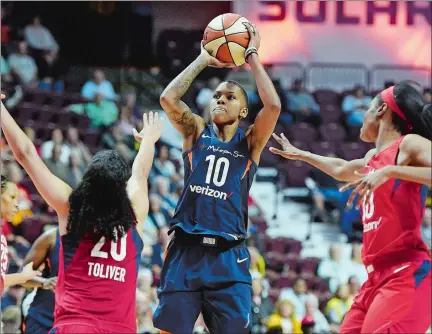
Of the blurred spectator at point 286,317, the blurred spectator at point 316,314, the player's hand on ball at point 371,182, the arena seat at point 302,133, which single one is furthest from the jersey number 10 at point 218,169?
the arena seat at point 302,133

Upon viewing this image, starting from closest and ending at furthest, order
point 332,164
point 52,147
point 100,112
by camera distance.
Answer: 1. point 332,164
2. point 52,147
3. point 100,112

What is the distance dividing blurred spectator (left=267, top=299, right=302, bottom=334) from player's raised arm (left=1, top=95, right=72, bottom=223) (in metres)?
6.82

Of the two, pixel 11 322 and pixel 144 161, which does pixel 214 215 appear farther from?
pixel 11 322

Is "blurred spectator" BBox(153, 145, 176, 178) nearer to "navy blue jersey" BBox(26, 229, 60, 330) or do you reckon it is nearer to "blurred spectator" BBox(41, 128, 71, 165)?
"blurred spectator" BBox(41, 128, 71, 165)

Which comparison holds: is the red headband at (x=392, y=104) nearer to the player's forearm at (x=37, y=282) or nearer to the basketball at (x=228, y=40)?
the basketball at (x=228, y=40)

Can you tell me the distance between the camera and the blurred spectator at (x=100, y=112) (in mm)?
16703

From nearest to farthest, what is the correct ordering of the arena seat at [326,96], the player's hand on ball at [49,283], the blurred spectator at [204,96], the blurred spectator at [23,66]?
the player's hand on ball at [49,283] < the blurred spectator at [23,66] < the blurred spectator at [204,96] < the arena seat at [326,96]

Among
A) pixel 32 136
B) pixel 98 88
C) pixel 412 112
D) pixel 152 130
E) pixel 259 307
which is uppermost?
pixel 98 88

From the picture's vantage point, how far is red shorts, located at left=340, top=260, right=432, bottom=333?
5.62 m

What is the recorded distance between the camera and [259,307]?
1238 centimetres

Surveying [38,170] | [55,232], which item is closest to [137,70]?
[55,232]

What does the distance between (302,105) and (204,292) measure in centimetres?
1243

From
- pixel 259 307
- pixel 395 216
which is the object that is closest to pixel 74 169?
pixel 259 307

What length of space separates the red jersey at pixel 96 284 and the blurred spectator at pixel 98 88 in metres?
12.1
